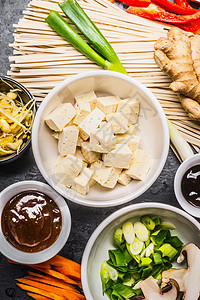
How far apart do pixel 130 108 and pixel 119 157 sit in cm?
32

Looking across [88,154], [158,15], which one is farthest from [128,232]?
[158,15]

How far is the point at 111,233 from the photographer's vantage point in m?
2.22

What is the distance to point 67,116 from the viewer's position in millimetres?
1986

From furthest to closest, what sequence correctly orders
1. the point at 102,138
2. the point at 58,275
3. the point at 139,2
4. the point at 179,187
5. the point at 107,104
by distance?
the point at 139,2 < the point at 58,275 < the point at 179,187 < the point at 107,104 < the point at 102,138

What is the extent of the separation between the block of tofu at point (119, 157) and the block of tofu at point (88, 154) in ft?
0.25

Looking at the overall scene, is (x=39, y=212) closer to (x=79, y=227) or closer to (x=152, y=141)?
(x=79, y=227)

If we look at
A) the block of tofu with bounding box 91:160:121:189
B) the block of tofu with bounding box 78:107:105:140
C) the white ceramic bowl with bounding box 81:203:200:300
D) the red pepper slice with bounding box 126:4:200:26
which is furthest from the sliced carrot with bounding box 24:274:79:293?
the red pepper slice with bounding box 126:4:200:26

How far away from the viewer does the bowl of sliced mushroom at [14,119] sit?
81.4 inches

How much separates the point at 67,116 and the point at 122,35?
80 cm

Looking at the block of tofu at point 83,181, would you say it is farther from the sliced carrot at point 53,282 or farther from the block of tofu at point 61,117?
the sliced carrot at point 53,282

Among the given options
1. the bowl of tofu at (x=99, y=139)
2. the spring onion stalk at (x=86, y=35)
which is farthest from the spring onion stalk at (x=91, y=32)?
the bowl of tofu at (x=99, y=139)

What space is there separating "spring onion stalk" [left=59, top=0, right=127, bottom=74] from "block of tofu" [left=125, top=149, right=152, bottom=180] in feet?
1.99

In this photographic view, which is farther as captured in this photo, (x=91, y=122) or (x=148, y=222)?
(x=148, y=222)

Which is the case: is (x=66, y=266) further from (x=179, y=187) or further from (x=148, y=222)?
(x=179, y=187)
